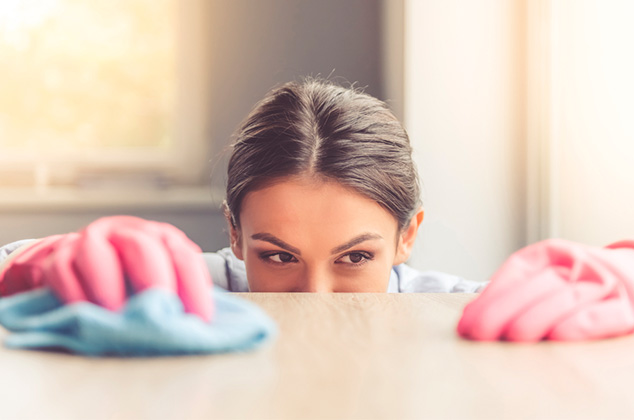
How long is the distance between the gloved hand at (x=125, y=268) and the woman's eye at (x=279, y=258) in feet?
1.77

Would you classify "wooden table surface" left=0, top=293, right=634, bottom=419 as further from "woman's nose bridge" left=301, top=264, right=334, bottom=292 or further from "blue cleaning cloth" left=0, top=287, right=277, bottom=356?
"woman's nose bridge" left=301, top=264, right=334, bottom=292

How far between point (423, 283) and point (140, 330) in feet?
3.23

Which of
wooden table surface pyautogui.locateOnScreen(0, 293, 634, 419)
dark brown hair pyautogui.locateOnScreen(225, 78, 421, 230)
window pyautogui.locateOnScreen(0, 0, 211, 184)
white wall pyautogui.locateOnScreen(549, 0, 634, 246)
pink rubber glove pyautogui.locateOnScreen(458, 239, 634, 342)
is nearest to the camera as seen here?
wooden table surface pyautogui.locateOnScreen(0, 293, 634, 419)

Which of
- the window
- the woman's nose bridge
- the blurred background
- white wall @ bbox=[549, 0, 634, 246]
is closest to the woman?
the woman's nose bridge

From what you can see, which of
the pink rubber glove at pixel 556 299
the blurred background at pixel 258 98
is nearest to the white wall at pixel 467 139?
the blurred background at pixel 258 98

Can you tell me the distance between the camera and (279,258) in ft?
2.99

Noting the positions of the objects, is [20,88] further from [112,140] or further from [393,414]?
[393,414]

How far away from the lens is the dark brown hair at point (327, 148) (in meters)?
0.95

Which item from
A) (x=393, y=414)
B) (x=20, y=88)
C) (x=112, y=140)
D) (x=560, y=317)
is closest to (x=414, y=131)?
(x=112, y=140)

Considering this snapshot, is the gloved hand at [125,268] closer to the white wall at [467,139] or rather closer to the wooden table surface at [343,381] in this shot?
the wooden table surface at [343,381]

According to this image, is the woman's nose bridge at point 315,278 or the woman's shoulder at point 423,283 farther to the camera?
the woman's shoulder at point 423,283

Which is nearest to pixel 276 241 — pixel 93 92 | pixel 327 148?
pixel 327 148

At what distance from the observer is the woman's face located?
85cm

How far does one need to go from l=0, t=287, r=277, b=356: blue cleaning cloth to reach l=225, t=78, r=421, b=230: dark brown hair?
24.5 inches
